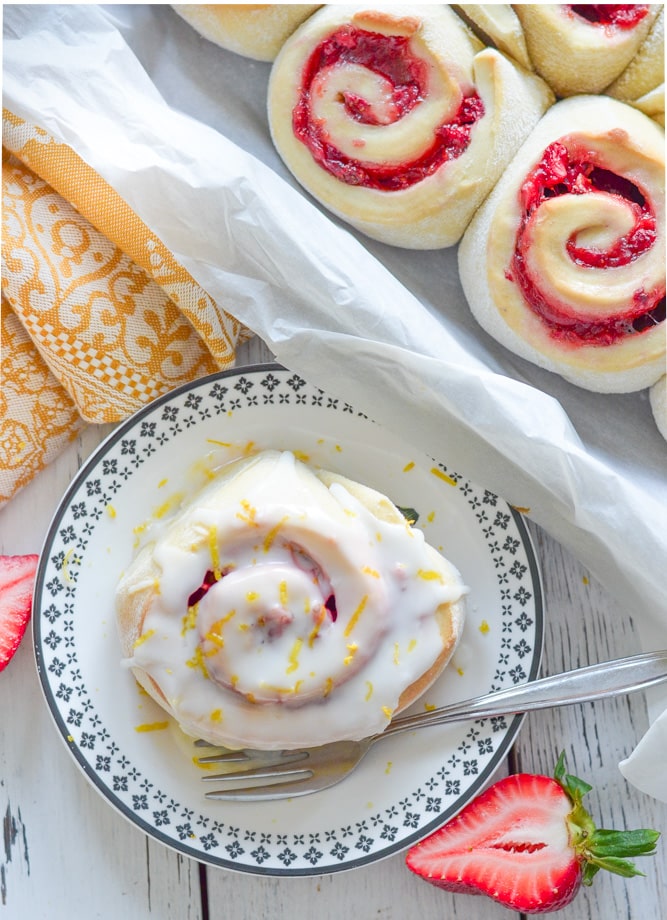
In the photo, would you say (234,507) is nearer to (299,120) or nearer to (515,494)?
(515,494)

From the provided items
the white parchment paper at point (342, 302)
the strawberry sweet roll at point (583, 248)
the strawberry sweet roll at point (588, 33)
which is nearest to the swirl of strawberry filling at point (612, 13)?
the strawberry sweet roll at point (588, 33)

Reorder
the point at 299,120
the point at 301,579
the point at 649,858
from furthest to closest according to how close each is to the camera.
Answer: the point at 649,858, the point at 299,120, the point at 301,579

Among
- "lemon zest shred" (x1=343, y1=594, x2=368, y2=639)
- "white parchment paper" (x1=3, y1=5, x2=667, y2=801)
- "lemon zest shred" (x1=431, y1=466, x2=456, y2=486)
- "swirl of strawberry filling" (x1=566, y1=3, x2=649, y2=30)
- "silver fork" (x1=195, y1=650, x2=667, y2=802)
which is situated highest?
"swirl of strawberry filling" (x1=566, y1=3, x2=649, y2=30)

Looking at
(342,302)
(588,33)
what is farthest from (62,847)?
(588,33)

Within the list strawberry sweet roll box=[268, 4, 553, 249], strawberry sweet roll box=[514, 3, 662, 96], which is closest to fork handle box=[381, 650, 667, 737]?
strawberry sweet roll box=[268, 4, 553, 249]

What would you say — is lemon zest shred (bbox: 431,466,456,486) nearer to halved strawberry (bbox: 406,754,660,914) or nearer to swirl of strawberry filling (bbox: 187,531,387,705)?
swirl of strawberry filling (bbox: 187,531,387,705)

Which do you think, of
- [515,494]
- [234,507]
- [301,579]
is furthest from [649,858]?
[234,507]

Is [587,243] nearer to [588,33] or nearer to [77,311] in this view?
[588,33]
